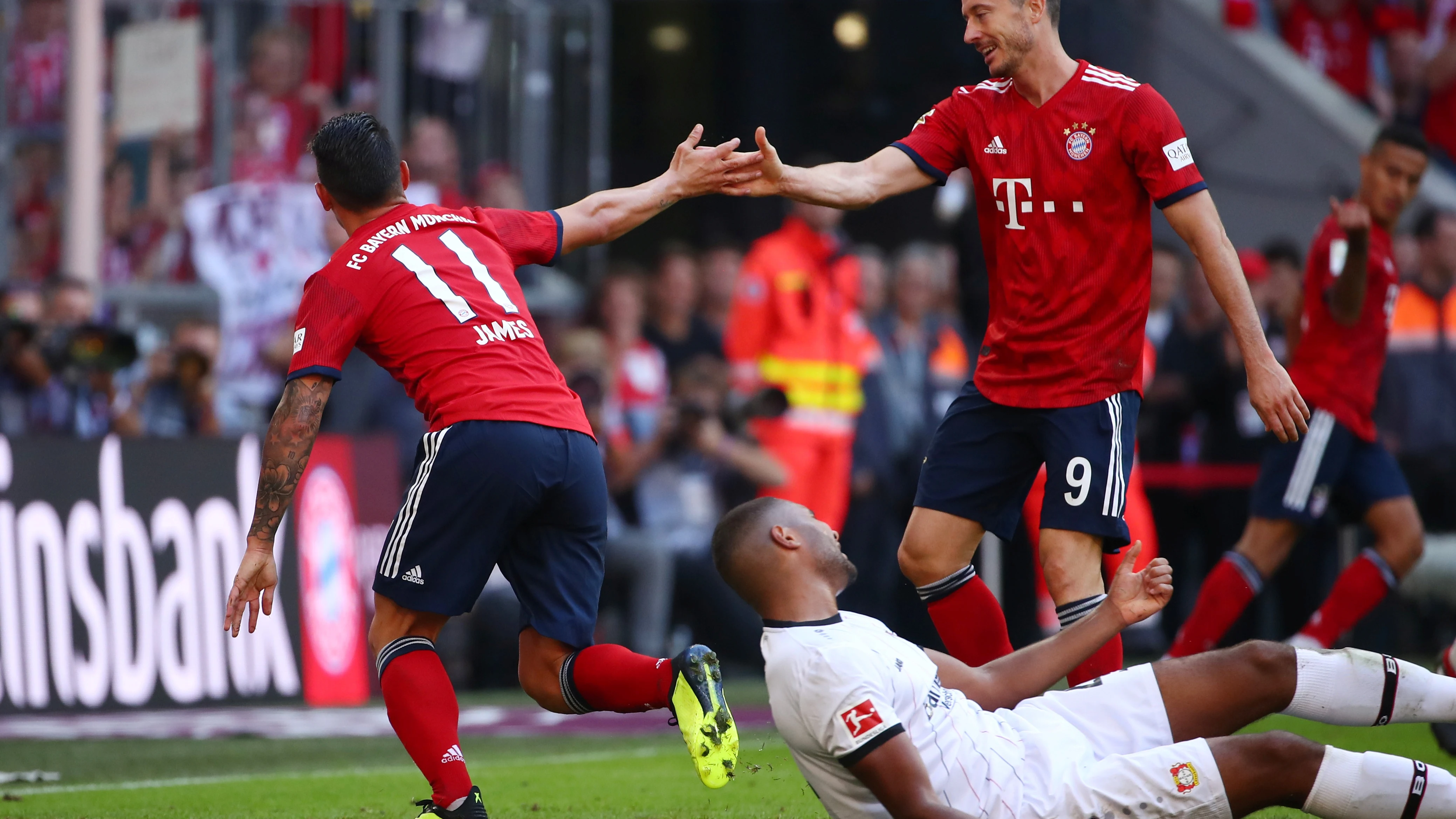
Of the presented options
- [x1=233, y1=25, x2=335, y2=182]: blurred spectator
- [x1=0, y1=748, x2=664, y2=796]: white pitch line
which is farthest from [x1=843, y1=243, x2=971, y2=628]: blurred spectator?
[x1=233, y1=25, x2=335, y2=182]: blurred spectator

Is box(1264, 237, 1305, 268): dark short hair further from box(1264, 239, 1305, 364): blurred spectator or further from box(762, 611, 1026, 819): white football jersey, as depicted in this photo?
box(762, 611, 1026, 819): white football jersey

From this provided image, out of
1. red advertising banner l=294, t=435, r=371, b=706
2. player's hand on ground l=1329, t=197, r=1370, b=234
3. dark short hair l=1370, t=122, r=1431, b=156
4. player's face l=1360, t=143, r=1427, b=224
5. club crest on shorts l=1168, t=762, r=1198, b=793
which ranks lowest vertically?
red advertising banner l=294, t=435, r=371, b=706

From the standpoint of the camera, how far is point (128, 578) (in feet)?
28.6

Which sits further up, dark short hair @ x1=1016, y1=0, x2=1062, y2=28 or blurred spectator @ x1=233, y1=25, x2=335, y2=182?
dark short hair @ x1=1016, y1=0, x2=1062, y2=28

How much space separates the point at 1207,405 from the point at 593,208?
7.00 m

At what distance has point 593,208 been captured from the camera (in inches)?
218

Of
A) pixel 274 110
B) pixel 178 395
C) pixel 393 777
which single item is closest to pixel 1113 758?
pixel 393 777

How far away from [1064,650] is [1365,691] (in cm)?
81

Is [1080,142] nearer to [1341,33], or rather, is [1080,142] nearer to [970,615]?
[970,615]

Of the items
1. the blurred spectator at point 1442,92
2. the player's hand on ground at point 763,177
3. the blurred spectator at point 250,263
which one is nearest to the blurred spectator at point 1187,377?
the blurred spectator at point 1442,92

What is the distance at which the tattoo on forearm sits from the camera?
4.81 metres

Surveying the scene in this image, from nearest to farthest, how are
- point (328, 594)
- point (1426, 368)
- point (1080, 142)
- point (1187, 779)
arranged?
point (1187, 779)
point (1080, 142)
point (328, 594)
point (1426, 368)

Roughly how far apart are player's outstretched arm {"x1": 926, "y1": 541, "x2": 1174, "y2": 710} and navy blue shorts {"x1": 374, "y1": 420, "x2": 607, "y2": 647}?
1.24 meters

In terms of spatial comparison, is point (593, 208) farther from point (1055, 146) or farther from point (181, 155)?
point (181, 155)
